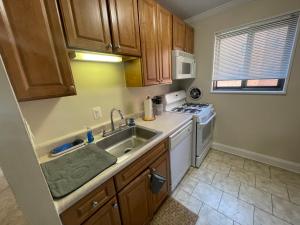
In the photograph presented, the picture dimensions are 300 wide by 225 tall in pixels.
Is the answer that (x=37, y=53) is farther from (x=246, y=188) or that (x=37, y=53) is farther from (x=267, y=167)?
(x=267, y=167)

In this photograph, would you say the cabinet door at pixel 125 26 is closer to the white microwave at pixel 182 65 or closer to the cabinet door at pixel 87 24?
the cabinet door at pixel 87 24

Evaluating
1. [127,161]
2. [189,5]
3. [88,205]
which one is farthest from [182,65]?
[88,205]

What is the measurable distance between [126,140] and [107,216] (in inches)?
30.5

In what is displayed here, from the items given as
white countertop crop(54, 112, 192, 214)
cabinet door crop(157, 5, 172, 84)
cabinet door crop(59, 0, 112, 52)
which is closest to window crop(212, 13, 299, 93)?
cabinet door crop(157, 5, 172, 84)

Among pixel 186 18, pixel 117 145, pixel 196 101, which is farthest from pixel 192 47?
pixel 117 145

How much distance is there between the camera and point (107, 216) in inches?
34.8

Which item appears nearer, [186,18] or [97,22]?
[97,22]

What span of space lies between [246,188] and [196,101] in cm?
156

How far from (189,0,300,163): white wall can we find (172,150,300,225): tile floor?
14.5 inches

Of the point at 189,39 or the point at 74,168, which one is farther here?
the point at 189,39

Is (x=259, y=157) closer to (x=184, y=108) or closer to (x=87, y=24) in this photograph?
(x=184, y=108)

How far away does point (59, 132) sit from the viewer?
1.19 metres

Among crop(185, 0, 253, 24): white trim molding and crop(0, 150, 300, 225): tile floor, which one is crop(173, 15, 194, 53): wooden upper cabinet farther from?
crop(0, 150, 300, 225): tile floor

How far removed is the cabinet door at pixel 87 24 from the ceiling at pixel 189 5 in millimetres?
1194
